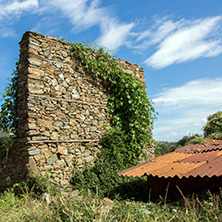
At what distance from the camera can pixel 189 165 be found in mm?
5492

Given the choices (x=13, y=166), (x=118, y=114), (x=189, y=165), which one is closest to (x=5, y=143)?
(x=13, y=166)

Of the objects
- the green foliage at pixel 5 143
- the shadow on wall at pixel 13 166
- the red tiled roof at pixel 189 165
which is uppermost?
the green foliage at pixel 5 143

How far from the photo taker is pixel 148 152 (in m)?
9.38

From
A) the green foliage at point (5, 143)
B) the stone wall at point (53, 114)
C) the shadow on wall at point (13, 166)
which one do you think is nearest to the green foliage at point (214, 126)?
the stone wall at point (53, 114)

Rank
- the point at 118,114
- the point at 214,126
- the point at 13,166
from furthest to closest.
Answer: the point at 214,126, the point at 118,114, the point at 13,166

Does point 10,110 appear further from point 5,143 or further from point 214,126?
point 214,126

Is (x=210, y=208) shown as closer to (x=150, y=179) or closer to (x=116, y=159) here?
(x=150, y=179)

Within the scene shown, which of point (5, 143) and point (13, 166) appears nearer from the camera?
point (13, 166)

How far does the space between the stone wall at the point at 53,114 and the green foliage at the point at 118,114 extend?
0.37 metres

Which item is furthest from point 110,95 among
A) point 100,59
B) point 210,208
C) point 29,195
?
point 210,208

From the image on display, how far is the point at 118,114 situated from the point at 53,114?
271cm

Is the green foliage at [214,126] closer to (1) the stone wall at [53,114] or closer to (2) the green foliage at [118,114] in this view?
(2) the green foliage at [118,114]

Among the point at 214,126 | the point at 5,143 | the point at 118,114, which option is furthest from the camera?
the point at 214,126

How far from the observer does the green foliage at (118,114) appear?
24.8 ft
